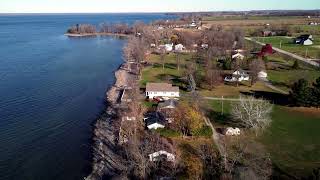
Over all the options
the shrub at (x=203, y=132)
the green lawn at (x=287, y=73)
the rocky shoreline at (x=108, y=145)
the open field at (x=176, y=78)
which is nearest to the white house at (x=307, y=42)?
the green lawn at (x=287, y=73)

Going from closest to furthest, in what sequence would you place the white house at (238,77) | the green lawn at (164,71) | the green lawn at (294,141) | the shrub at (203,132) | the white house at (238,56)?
the green lawn at (294,141)
the shrub at (203,132)
the white house at (238,77)
the green lawn at (164,71)
the white house at (238,56)

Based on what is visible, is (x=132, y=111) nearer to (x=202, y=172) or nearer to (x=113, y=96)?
(x=113, y=96)

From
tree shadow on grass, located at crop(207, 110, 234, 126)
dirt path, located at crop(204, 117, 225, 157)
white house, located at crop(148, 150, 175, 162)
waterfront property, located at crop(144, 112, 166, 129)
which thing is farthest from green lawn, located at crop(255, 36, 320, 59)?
white house, located at crop(148, 150, 175, 162)

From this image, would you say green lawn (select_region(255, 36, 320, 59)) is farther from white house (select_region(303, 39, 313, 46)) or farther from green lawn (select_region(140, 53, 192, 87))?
green lawn (select_region(140, 53, 192, 87))

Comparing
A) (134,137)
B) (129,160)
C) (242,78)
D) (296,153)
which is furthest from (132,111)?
(242,78)

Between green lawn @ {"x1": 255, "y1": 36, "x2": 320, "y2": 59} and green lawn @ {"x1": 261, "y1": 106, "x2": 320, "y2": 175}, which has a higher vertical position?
green lawn @ {"x1": 255, "y1": 36, "x2": 320, "y2": 59}

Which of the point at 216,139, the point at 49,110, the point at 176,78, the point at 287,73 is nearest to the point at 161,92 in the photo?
the point at 176,78

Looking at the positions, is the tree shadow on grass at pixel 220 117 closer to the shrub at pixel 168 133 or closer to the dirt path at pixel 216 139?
the dirt path at pixel 216 139
